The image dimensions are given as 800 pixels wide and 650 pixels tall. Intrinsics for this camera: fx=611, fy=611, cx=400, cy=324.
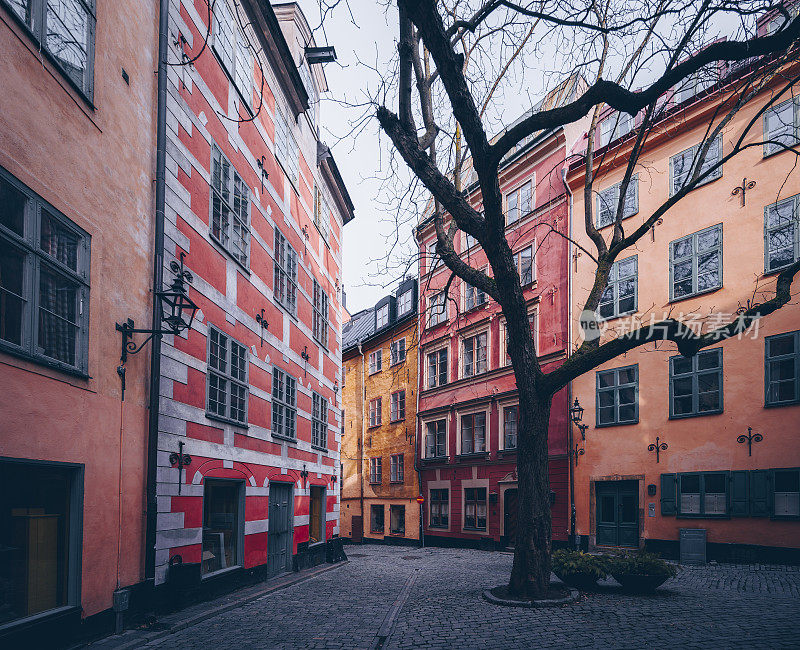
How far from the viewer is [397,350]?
3303cm

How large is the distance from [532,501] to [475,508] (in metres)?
16.7

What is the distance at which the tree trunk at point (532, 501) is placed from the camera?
32.0 feet

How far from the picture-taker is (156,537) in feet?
28.3

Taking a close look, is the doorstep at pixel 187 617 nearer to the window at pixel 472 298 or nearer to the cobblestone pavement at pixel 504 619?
the cobblestone pavement at pixel 504 619

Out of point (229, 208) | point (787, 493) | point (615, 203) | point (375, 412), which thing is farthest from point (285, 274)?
point (375, 412)

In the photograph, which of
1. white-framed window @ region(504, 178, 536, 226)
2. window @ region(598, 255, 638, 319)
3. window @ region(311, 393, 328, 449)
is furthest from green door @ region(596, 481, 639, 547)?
white-framed window @ region(504, 178, 536, 226)

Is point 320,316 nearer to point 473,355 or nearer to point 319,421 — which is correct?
point 319,421

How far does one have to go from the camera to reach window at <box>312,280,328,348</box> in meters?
19.8

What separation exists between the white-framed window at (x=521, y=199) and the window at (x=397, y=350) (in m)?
9.27

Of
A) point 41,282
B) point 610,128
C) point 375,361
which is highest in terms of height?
point 610,128

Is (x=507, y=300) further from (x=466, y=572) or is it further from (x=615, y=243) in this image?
(x=466, y=572)

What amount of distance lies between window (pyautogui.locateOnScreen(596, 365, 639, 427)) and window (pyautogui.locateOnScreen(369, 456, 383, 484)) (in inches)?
639

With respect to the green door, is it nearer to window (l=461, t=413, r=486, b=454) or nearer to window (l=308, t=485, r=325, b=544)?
window (l=461, t=413, r=486, b=454)

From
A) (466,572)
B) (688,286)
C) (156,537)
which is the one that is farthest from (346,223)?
(156,537)
